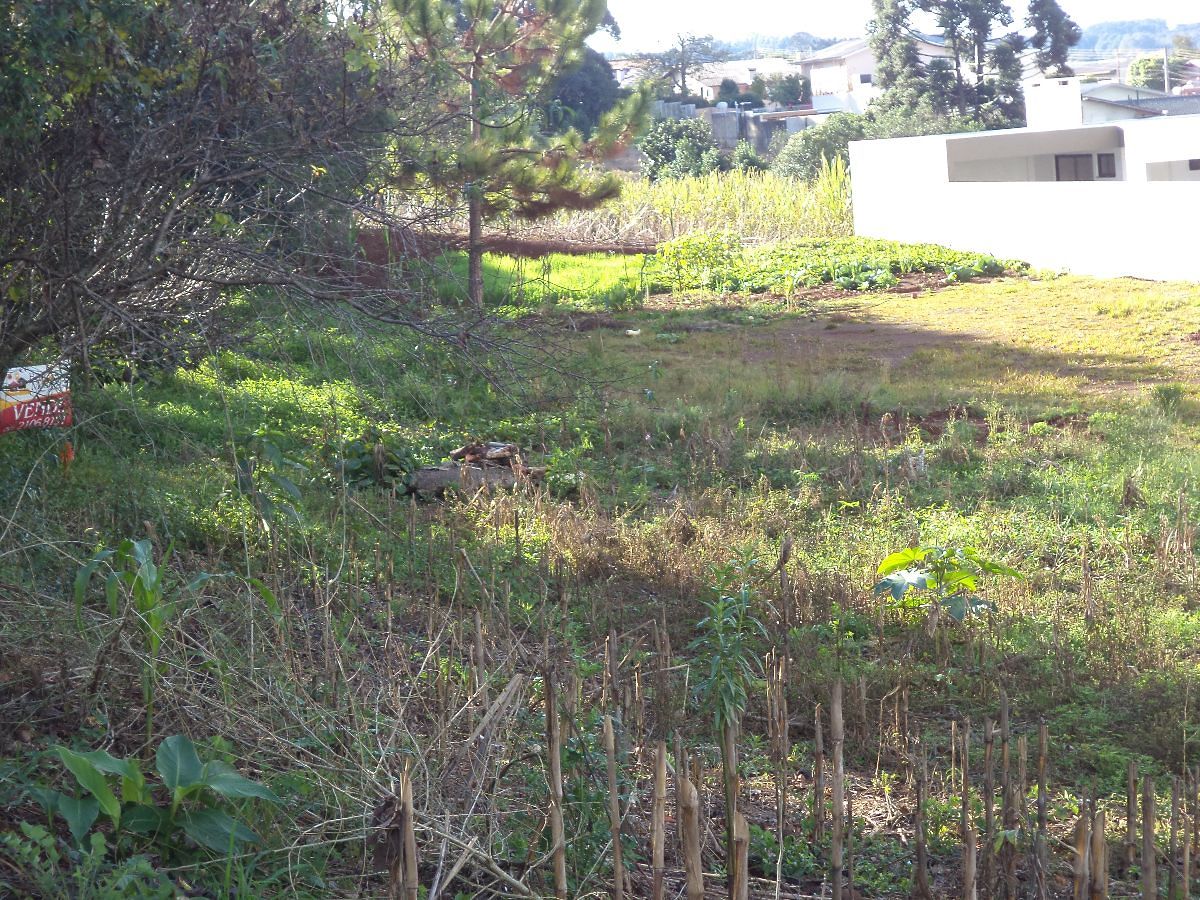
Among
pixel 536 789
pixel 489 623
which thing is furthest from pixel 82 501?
pixel 536 789

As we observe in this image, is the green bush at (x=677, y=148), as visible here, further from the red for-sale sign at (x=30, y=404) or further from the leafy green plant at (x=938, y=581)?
the leafy green plant at (x=938, y=581)

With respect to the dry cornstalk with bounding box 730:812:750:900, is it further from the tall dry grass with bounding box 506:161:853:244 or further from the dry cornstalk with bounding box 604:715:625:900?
the tall dry grass with bounding box 506:161:853:244

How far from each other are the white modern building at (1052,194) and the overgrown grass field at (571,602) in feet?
21.0

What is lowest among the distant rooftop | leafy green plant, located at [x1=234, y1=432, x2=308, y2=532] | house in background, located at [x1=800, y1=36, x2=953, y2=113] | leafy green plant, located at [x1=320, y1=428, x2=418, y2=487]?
leafy green plant, located at [x1=320, y1=428, x2=418, y2=487]

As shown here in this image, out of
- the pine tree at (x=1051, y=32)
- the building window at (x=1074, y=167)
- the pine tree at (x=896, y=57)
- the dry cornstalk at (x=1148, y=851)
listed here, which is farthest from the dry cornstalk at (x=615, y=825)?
the pine tree at (x=1051, y=32)

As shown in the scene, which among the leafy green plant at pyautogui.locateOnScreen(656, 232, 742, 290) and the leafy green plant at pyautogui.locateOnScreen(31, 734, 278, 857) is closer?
the leafy green plant at pyautogui.locateOnScreen(31, 734, 278, 857)

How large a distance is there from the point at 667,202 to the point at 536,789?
21.1m

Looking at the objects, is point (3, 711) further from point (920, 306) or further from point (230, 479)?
point (920, 306)

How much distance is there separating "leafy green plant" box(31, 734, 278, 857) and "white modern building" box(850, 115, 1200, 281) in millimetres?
15178

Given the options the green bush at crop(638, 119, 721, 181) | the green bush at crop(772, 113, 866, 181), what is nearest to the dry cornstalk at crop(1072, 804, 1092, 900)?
the green bush at crop(772, 113, 866, 181)

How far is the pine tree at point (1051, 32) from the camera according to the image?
40.0m

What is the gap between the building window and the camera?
23.2 m

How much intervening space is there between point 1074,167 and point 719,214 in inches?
277

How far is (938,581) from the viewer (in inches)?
190
